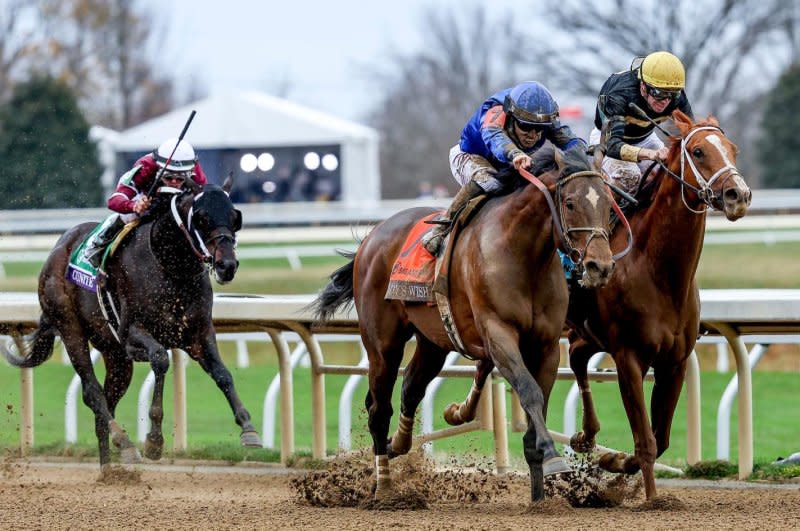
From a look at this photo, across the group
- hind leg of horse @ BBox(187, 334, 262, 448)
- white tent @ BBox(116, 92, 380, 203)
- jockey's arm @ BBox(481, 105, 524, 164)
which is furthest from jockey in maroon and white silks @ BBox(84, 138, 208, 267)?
white tent @ BBox(116, 92, 380, 203)

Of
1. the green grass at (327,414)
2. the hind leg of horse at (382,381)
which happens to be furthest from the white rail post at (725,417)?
the hind leg of horse at (382,381)

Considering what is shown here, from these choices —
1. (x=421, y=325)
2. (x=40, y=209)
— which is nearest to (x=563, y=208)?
(x=421, y=325)

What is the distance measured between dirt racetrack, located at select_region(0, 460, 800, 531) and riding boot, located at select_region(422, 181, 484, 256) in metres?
1.18

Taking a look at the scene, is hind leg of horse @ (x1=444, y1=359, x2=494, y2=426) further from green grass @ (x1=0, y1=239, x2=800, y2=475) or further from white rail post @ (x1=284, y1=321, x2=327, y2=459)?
white rail post @ (x1=284, y1=321, x2=327, y2=459)

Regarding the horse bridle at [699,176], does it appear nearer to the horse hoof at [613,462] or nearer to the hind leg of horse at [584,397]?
the hind leg of horse at [584,397]

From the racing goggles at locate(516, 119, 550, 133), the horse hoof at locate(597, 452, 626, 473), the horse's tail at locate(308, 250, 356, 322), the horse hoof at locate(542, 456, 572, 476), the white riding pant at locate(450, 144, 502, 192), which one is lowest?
the horse hoof at locate(597, 452, 626, 473)

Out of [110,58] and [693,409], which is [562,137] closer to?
[693,409]

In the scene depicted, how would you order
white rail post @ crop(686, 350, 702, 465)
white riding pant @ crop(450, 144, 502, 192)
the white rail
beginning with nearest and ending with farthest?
white riding pant @ crop(450, 144, 502, 192)
the white rail
white rail post @ crop(686, 350, 702, 465)

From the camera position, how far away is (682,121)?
6.66 meters

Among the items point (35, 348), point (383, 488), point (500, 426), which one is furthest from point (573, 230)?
point (35, 348)

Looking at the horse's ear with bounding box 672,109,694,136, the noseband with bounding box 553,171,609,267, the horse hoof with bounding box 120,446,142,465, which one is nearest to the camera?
the noseband with bounding box 553,171,609,267

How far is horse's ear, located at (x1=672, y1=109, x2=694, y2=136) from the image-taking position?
21.6 ft

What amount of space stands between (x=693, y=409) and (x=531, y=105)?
2.03 m

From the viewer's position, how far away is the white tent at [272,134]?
2767 cm
